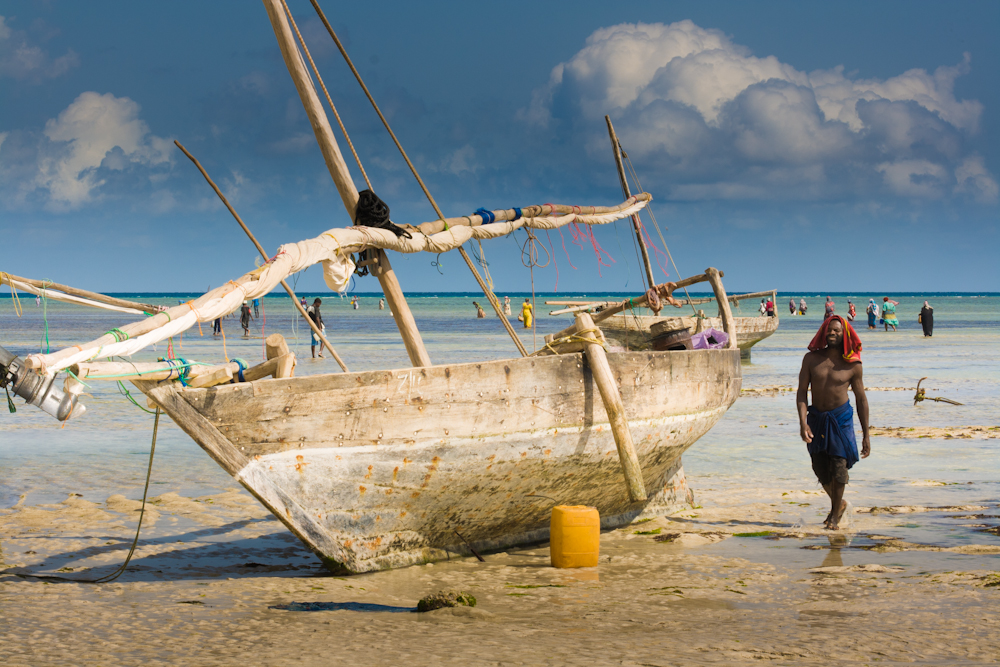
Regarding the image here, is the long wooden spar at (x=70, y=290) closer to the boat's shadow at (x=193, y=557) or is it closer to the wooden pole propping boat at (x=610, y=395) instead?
the boat's shadow at (x=193, y=557)

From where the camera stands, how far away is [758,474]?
29.6ft

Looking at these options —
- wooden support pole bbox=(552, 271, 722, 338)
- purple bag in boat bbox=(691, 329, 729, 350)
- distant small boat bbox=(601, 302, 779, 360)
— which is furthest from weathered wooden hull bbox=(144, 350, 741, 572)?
distant small boat bbox=(601, 302, 779, 360)

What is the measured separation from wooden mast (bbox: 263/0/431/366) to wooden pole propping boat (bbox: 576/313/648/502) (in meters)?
1.36

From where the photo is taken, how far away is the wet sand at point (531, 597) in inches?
160

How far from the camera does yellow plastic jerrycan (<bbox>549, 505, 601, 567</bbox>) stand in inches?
227

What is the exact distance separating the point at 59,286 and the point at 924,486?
25.3 feet

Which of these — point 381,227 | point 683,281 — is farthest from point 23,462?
point 683,281

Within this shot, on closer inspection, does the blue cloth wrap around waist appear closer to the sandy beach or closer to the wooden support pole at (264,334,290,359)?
the sandy beach

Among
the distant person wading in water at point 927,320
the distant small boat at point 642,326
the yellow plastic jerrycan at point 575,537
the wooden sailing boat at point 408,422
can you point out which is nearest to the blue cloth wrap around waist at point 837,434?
the wooden sailing boat at point 408,422

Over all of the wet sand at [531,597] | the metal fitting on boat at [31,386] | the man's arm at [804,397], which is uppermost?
the metal fitting on boat at [31,386]

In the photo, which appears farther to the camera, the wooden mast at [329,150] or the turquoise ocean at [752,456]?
the turquoise ocean at [752,456]

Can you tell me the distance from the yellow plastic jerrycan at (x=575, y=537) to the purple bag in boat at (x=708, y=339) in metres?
3.95

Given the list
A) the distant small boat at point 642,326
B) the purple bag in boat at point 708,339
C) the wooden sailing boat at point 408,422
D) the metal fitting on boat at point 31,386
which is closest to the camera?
the metal fitting on boat at point 31,386

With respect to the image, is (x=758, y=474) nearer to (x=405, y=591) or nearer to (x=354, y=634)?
(x=405, y=591)
